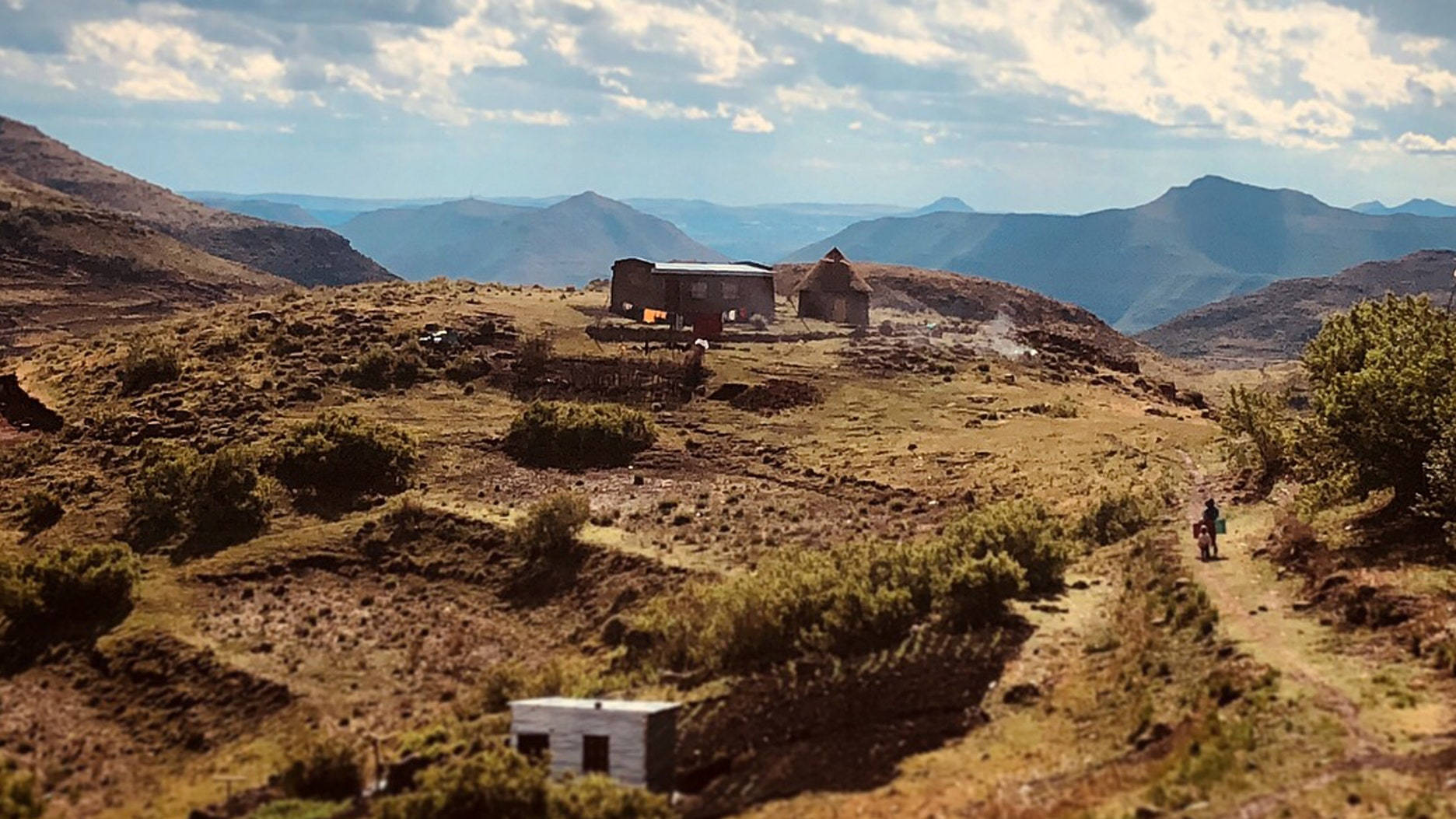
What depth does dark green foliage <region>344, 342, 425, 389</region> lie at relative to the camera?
192 ft

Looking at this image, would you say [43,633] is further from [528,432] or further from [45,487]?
[528,432]

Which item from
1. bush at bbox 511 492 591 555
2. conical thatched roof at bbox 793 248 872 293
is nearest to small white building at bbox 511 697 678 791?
bush at bbox 511 492 591 555

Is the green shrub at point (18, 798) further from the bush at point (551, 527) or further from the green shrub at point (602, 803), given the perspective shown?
the bush at point (551, 527)

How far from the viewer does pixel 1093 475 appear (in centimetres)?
4481

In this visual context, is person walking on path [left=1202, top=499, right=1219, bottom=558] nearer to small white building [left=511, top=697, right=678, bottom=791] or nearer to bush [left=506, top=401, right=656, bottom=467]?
small white building [left=511, top=697, right=678, bottom=791]

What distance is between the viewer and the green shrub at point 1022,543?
105 feet

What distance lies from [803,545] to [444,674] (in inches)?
461

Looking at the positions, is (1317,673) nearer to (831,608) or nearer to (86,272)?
(831,608)

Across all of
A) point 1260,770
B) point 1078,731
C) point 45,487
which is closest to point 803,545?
point 1078,731

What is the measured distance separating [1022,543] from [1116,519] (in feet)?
23.2

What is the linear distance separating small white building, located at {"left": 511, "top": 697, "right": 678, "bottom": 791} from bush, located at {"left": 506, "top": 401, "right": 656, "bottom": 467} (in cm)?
2606

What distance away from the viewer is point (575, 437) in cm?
5022

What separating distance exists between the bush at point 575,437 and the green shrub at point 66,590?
16668 mm

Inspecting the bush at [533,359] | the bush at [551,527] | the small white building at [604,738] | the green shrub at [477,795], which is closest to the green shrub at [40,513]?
the bush at [551,527]
